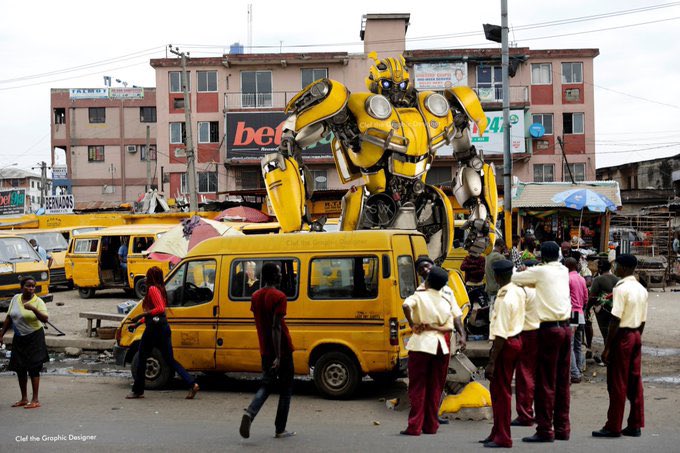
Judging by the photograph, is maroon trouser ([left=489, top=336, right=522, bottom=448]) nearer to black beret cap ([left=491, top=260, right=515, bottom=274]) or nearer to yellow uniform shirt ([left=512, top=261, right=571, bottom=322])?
yellow uniform shirt ([left=512, top=261, right=571, bottom=322])

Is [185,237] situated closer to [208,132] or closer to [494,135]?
[494,135]

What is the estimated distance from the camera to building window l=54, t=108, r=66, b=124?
62406mm

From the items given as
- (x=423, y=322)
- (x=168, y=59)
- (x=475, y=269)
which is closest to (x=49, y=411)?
(x=423, y=322)

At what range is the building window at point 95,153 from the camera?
205 ft

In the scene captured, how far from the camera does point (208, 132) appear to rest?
149 feet

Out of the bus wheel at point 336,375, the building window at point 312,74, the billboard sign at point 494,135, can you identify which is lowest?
the bus wheel at point 336,375

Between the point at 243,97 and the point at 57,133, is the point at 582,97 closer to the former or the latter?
the point at 243,97

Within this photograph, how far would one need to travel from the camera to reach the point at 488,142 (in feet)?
139

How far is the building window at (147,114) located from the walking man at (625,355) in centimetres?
5860

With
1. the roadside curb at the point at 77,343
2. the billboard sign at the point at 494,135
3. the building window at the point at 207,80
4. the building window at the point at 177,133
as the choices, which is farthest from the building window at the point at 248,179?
the roadside curb at the point at 77,343

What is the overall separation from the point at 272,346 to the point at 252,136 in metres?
36.1

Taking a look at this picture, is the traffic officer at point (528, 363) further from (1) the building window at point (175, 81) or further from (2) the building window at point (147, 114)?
(2) the building window at point (147, 114)

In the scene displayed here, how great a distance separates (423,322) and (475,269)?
26.7 ft

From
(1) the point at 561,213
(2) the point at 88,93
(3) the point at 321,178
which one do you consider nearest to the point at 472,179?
(1) the point at 561,213
